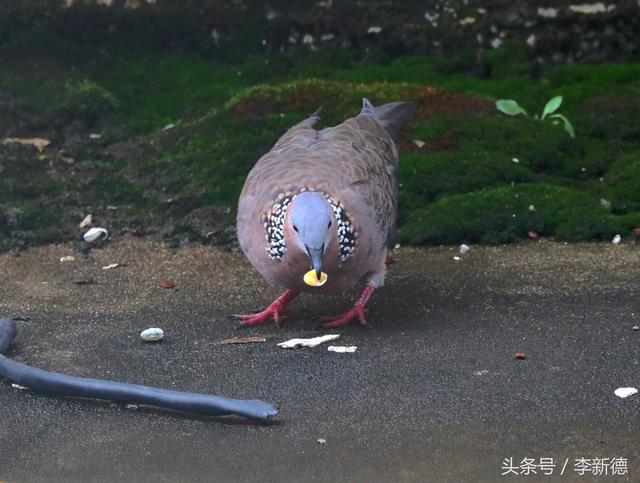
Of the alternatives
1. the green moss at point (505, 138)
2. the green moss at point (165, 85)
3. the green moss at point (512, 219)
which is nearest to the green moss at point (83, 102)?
the green moss at point (165, 85)

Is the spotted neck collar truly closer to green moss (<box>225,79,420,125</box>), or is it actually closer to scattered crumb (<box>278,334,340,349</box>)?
scattered crumb (<box>278,334,340,349</box>)

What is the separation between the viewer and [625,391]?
4.25 metres

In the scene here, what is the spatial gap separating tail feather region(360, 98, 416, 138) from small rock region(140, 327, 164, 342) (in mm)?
1780

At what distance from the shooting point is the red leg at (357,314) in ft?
17.2

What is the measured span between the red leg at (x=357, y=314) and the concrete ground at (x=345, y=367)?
7 centimetres

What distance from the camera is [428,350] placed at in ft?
15.9

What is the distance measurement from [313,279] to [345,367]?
0.40 m

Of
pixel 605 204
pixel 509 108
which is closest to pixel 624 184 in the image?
pixel 605 204

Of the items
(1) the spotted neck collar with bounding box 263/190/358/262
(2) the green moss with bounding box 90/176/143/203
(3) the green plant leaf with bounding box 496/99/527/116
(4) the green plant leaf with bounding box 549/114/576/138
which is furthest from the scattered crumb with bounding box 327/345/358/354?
(3) the green plant leaf with bounding box 496/99/527/116

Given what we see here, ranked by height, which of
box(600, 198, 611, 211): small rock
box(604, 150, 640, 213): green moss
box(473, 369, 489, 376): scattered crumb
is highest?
box(604, 150, 640, 213): green moss

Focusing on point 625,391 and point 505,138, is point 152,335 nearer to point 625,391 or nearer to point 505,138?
point 625,391

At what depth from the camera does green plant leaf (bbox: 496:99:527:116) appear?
7637 millimetres

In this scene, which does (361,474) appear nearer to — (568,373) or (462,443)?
(462,443)

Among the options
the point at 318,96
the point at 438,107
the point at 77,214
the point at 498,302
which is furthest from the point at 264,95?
the point at 498,302
